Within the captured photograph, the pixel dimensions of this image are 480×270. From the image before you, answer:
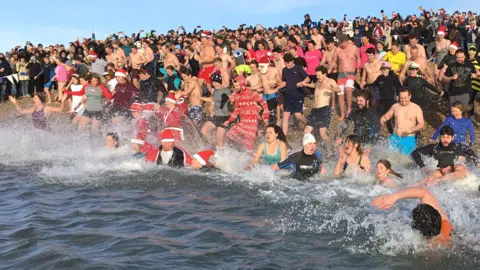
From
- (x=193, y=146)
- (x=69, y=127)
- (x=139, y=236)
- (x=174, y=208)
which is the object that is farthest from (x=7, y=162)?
(x=139, y=236)

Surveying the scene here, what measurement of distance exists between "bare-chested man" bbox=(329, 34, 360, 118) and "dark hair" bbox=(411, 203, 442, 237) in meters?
7.07

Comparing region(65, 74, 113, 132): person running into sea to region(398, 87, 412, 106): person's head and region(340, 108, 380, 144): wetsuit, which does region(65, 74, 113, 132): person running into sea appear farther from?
region(398, 87, 412, 106): person's head

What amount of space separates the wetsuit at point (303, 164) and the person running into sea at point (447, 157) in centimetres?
173

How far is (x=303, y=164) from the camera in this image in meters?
10.1

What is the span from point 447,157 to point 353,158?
148 cm

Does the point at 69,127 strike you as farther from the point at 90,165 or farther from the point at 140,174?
the point at 140,174

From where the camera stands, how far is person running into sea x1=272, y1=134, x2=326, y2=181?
10086mm

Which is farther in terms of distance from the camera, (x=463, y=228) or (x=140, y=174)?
(x=140, y=174)

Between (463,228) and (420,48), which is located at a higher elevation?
(420,48)

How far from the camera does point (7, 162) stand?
1377cm

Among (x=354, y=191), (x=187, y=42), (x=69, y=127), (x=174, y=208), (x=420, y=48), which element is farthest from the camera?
(x=187, y=42)

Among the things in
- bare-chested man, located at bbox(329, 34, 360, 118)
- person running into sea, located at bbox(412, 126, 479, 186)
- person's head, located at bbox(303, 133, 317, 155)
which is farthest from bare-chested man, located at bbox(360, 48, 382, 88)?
person's head, located at bbox(303, 133, 317, 155)

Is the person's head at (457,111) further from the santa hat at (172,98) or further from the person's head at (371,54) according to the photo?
the santa hat at (172,98)

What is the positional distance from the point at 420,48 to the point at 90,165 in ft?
25.1
